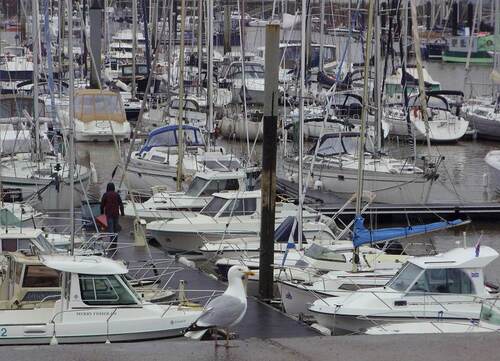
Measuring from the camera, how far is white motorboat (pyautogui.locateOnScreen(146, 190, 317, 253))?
25.5 m

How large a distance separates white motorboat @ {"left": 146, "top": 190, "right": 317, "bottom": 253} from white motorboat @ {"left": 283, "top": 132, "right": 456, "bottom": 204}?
576cm

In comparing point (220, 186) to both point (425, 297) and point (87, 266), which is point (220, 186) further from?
point (87, 266)

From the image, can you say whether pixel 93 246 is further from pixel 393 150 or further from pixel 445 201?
pixel 393 150

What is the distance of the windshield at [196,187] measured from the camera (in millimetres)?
28359

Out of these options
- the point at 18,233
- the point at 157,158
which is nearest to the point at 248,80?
the point at 157,158

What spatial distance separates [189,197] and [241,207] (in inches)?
95.8

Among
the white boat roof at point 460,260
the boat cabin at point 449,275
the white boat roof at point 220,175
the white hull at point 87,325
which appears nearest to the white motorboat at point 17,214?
the white boat roof at point 220,175

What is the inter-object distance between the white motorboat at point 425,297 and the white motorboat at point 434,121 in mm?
26664

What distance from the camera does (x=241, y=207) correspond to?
1023 inches

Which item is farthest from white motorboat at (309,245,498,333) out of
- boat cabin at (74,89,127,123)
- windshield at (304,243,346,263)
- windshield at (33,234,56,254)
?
boat cabin at (74,89,127,123)

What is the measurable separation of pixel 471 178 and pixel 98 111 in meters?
13.7

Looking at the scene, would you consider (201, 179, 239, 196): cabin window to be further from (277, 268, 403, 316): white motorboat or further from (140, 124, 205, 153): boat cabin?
(277, 268, 403, 316): white motorboat

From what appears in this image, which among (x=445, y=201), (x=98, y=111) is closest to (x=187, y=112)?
(x=98, y=111)

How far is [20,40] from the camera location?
77750 mm
